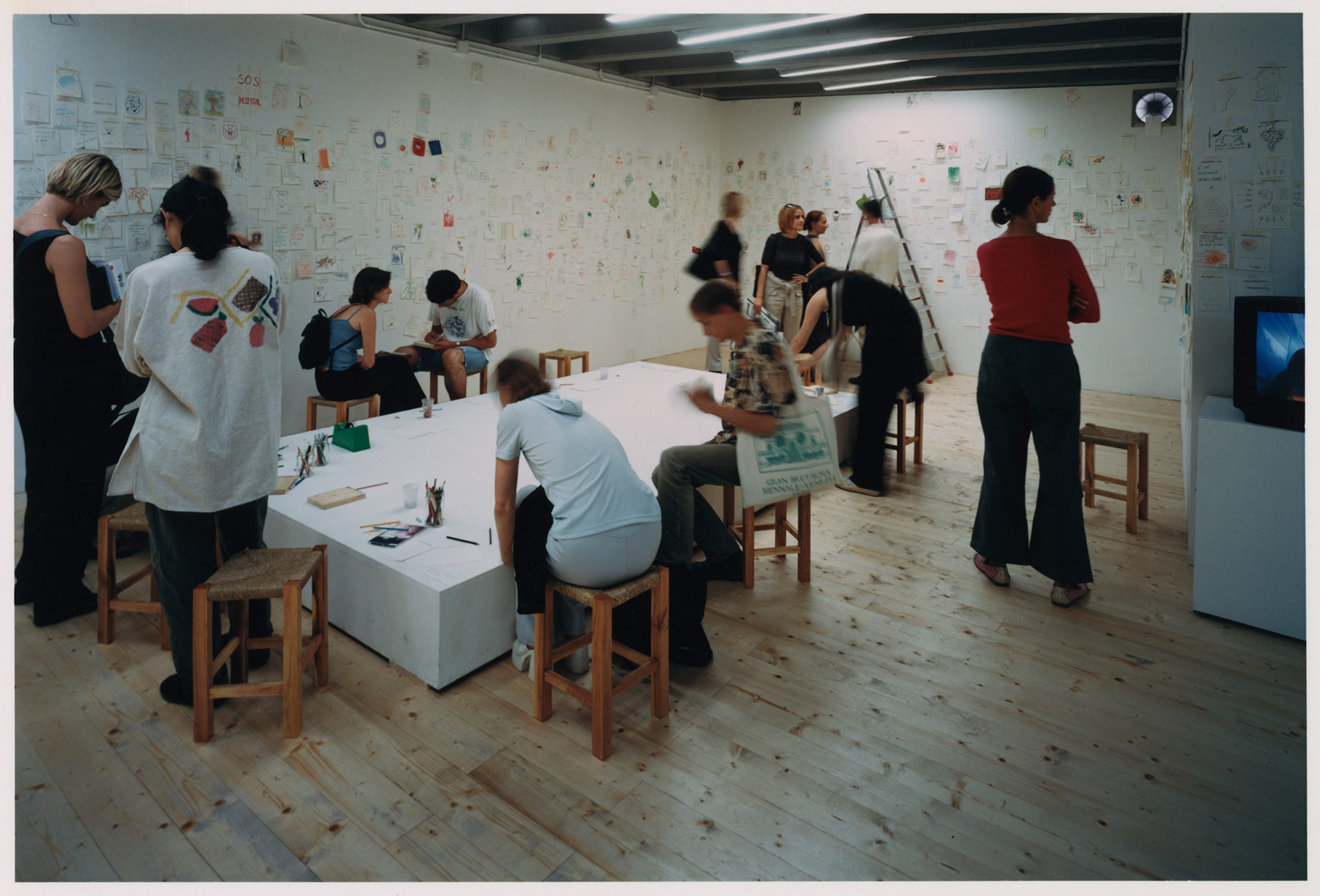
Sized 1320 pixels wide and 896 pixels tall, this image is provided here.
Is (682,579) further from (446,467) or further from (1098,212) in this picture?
(1098,212)

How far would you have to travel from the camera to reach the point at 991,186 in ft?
24.1

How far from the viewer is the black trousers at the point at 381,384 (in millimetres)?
4500

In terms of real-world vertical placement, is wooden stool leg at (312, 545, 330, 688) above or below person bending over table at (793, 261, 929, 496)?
below

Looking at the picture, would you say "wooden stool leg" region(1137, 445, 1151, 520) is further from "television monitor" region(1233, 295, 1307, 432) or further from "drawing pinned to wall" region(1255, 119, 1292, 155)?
"drawing pinned to wall" region(1255, 119, 1292, 155)

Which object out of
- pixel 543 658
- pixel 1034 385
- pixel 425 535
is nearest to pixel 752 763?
pixel 543 658

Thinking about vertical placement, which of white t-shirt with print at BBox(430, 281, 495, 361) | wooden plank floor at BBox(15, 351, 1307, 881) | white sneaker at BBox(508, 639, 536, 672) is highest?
white t-shirt with print at BBox(430, 281, 495, 361)

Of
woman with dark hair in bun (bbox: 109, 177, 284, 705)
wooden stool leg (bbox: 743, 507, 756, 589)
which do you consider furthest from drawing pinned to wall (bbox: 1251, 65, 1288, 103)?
woman with dark hair in bun (bbox: 109, 177, 284, 705)

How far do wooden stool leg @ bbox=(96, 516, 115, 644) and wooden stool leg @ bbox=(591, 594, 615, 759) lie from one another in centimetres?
169

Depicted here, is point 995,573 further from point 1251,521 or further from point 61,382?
point 61,382

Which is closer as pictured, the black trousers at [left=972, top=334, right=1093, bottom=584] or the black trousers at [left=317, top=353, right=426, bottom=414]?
the black trousers at [left=972, top=334, right=1093, bottom=584]

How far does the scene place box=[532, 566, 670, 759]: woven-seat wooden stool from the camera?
2148mm

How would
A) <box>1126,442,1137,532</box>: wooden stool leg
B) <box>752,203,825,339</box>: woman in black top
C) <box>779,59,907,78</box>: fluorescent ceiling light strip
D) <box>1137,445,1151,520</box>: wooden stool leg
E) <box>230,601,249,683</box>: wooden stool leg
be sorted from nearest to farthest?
<box>230,601,249,683</box>: wooden stool leg → <box>1126,442,1137,532</box>: wooden stool leg → <box>1137,445,1151,520</box>: wooden stool leg → <box>752,203,825,339</box>: woman in black top → <box>779,59,907,78</box>: fluorescent ceiling light strip

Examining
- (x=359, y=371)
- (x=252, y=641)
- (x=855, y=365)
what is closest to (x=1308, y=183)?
(x=252, y=641)

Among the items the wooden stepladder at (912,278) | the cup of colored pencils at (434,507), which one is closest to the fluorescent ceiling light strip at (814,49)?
the wooden stepladder at (912,278)
